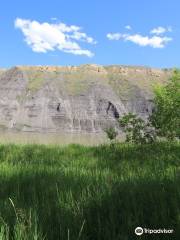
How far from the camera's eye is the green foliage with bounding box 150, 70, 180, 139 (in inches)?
816

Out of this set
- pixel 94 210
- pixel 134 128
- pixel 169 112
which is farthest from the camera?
pixel 169 112

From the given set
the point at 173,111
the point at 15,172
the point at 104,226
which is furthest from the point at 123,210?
the point at 173,111

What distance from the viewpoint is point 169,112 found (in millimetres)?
20750

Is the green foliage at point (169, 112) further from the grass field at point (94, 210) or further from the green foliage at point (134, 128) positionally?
the grass field at point (94, 210)

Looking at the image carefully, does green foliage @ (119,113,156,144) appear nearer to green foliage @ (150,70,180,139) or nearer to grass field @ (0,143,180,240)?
green foliage @ (150,70,180,139)

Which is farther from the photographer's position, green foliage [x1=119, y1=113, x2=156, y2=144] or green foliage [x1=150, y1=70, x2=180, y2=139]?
green foliage [x1=150, y1=70, x2=180, y2=139]

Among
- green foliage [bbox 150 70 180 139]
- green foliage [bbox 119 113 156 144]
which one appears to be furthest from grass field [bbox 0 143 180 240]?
green foliage [bbox 150 70 180 139]

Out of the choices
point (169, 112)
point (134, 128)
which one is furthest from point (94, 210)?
point (169, 112)

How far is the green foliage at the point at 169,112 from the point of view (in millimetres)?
Answer: 20734

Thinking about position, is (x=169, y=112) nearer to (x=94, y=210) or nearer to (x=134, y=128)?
(x=134, y=128)

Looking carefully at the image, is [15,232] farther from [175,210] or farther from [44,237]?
[175,210]

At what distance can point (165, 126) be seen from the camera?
20938 millimetres

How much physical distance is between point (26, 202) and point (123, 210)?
116 centimetres

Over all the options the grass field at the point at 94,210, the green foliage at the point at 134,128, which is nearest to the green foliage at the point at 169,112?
the green foliage at the point at 134,128
